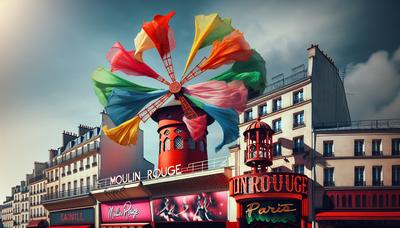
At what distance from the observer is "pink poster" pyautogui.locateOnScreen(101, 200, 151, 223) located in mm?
32859

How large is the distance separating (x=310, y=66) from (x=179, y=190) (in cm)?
1170

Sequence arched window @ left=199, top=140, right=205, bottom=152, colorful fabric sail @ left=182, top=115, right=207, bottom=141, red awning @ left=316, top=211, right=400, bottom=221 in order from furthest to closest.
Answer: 1. arched window @ left=199, top=140, right=205, bottom=152
2. colorful fabric sail @ left=182, top=115, right=207, bottom=141
3. red awning @ left=316, top=211, right=400, bottom=221

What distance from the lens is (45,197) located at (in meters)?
49.3

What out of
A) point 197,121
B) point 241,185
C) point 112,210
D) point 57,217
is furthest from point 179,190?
point 57,217

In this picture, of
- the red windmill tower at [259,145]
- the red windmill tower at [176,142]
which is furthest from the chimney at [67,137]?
the red windmill tower at [259,145]

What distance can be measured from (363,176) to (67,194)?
30.9 metres

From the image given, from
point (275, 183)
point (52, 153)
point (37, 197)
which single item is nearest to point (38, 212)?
point (37, 197)

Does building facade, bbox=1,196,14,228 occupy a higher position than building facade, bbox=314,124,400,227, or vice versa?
building facade, bbox=314,124,400,227

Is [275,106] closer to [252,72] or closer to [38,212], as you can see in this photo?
[252,72]

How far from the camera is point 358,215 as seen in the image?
2267cm

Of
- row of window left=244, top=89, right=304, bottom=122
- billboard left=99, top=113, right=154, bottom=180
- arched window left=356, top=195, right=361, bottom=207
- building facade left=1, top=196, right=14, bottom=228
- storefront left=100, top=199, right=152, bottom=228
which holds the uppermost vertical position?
row of window left=244, top=89, right=304, bottom=122

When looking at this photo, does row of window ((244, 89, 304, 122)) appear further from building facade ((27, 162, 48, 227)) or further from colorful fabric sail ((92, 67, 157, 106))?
building facade ((27, 162, 48, 227))

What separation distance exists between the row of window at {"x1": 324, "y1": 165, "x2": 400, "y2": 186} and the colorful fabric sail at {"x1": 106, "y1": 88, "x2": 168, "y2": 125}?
1238 cm

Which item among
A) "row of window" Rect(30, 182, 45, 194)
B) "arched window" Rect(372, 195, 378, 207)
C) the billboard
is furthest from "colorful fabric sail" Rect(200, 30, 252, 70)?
"row of window" Rect(30, 182, 45, 194)
